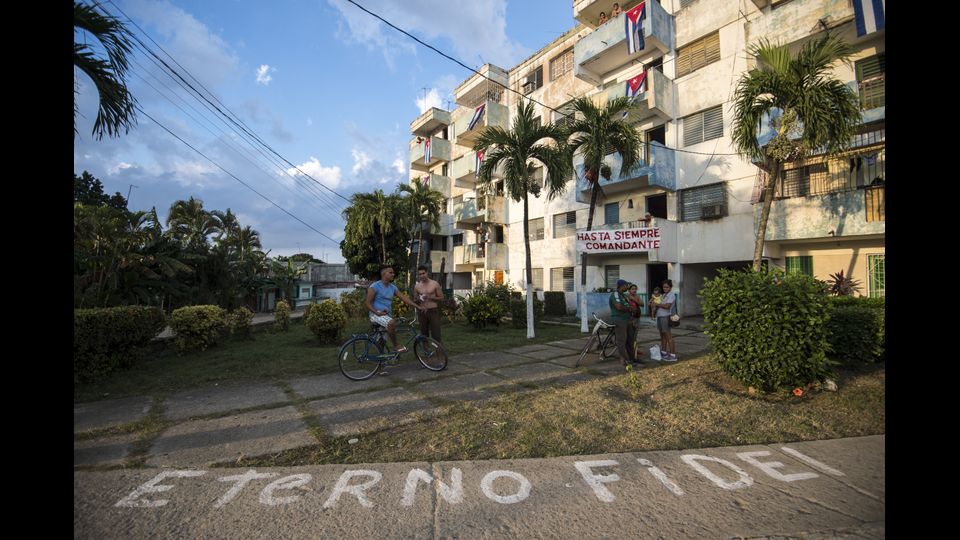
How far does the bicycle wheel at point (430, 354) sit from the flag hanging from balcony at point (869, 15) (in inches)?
595

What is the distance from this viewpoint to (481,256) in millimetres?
26922

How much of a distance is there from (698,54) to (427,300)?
16.2m

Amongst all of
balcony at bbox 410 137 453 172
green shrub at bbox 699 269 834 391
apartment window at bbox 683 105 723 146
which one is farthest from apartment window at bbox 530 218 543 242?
green shrub at bbox 699 269 834 391

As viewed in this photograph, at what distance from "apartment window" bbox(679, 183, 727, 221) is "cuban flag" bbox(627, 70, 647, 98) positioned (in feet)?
14.2

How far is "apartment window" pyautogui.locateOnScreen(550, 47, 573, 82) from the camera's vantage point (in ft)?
75.6

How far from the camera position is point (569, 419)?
4.64m

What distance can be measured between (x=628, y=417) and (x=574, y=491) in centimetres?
187

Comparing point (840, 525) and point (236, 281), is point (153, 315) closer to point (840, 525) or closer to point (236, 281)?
point (840, 525)

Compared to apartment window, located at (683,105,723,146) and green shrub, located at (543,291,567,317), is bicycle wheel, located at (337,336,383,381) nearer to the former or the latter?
green shrub, located at (543,291,567,317)

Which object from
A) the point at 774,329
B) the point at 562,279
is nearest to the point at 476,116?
the point at 562,279

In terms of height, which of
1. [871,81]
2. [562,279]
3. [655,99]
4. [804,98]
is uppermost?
[655,99]

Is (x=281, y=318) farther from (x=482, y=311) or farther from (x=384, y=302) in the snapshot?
(x=384, y=302)

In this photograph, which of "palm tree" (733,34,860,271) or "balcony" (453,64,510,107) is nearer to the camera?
"palm tree" (733,34,860,271)

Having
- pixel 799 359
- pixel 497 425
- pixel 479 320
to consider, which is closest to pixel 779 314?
pixel 799 359
